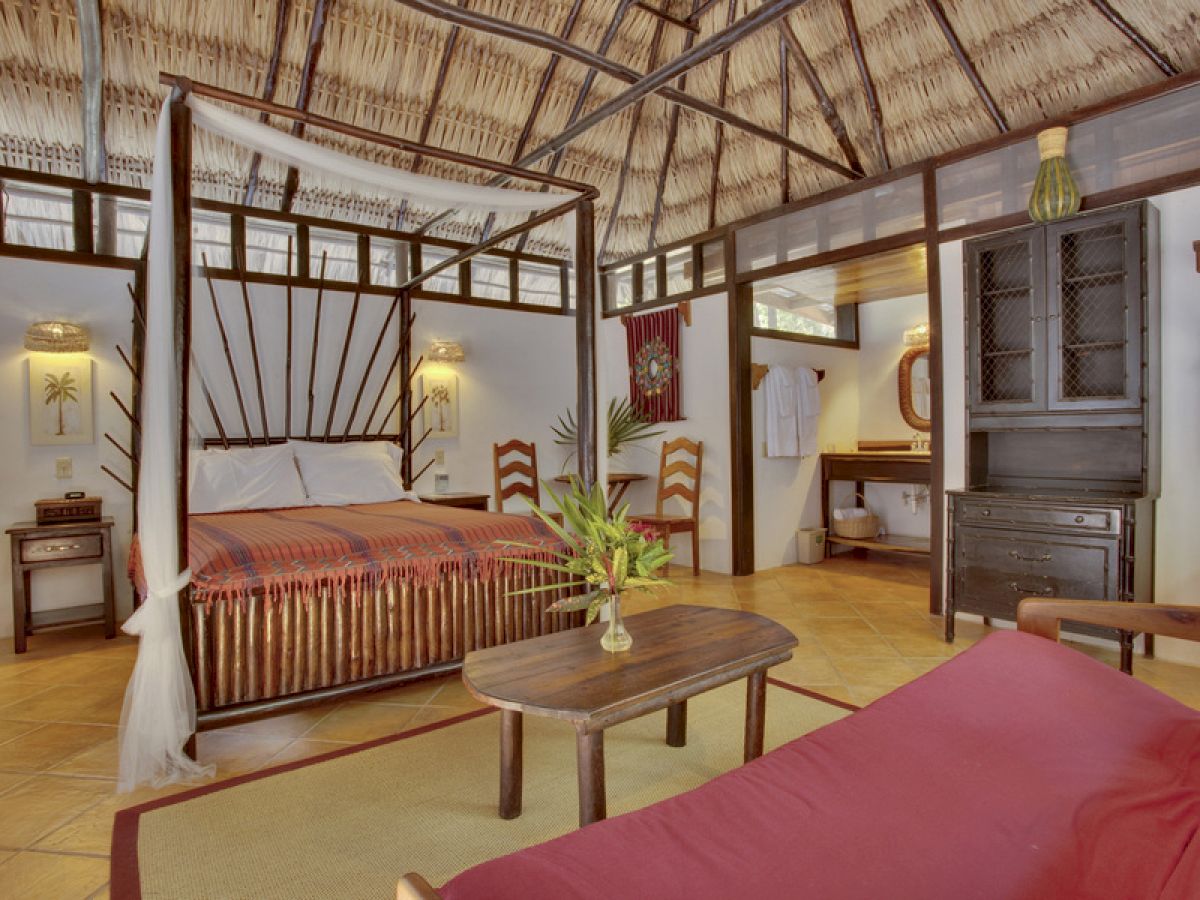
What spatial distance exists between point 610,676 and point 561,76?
4412mm

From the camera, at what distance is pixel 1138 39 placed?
3.28 meters

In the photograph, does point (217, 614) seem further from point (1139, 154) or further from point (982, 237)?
point (1139, 154)

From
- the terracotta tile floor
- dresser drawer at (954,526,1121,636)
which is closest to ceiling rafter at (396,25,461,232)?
the terracotta tile floor

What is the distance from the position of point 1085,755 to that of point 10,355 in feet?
16.9

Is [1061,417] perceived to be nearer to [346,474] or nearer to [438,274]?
[346,474]

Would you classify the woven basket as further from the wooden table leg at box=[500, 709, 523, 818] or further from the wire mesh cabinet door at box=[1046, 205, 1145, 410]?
the wooden table leg at box=[500, 709, 523, 818]

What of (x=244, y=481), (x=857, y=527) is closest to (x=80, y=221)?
(x=244, y=481)

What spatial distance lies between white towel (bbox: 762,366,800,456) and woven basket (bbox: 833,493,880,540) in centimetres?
82

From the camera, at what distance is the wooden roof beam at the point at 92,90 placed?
3.49m

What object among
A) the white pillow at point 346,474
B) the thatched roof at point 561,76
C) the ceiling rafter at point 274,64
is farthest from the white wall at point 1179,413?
the ceiling rafter at point 274,64

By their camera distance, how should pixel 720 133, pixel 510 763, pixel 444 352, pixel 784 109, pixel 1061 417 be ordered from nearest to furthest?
pixel 510 763
pixel 1061 417
pixel 784 109
pixel 720 133
pixel 444 352

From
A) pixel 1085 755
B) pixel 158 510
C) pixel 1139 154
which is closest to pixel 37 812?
pixel 158 510

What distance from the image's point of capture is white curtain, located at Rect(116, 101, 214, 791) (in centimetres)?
220

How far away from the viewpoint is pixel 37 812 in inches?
81.3
